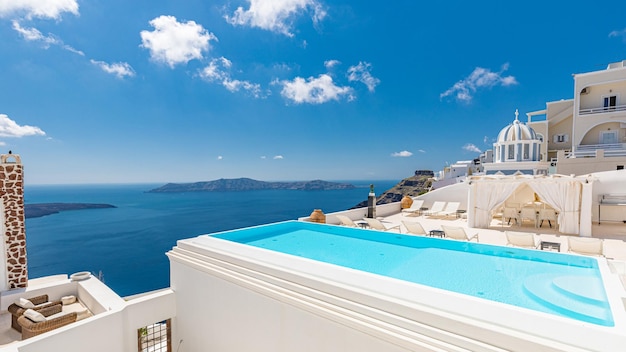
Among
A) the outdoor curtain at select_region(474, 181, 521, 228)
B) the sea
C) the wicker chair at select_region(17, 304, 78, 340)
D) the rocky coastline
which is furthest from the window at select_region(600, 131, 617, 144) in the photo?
the sea

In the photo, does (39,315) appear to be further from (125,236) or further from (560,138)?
(125,236)

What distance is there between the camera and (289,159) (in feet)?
220

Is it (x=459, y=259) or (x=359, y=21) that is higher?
(x=359, y=21)

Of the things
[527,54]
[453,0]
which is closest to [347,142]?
[527,54]

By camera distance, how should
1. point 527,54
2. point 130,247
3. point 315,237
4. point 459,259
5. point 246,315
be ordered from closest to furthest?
1. point 246,315
2. point 459,259
3. point 315,237
4. point 527,54
5. point 130,247

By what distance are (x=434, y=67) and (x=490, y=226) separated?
746 inches

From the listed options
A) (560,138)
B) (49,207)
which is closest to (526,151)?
(560,138)

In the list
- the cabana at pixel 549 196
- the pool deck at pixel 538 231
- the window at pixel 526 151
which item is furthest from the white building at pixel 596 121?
the cabana at pixel 549 196

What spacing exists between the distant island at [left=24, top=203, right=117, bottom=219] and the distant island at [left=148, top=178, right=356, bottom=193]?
1482 inches

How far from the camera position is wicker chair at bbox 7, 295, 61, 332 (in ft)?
20.2

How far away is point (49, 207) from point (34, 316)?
8789 centimetres

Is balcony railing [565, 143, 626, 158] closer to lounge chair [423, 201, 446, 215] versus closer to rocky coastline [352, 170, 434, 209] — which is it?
lounge chair [423, 201, 446, 215]

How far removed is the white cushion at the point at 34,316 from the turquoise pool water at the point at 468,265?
12.2 ft

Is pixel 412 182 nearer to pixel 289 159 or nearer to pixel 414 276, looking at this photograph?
pixel 289 159
